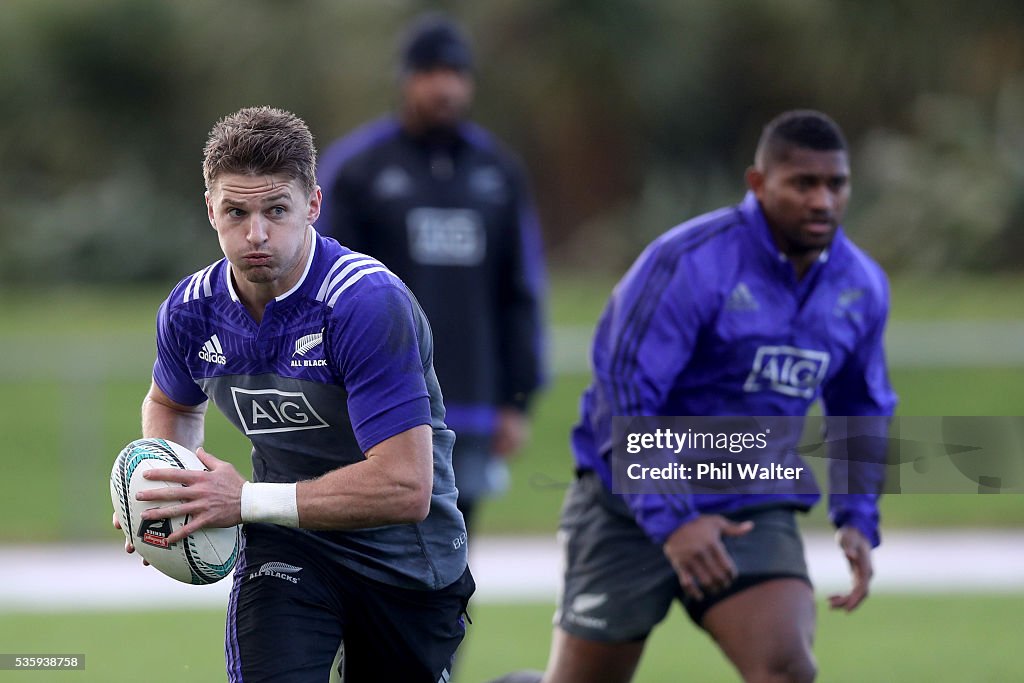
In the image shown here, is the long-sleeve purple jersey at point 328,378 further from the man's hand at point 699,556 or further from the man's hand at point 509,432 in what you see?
the man's hand at point 509,432

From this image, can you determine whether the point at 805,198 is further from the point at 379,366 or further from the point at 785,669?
the point at 379,366

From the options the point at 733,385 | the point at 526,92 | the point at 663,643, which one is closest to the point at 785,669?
the point at 733,385

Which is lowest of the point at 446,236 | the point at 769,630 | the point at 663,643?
the point at 663,643

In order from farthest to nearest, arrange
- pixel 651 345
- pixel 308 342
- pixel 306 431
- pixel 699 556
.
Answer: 1. pixel 651 345
2. pixel 699 556
3. pixel 306 431
4. pixel 308 342

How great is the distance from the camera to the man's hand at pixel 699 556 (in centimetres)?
507

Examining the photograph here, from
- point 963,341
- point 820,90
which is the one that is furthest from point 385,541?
point 820,90

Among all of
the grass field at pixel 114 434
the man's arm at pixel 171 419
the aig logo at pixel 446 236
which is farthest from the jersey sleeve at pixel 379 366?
the grass field at pixel 114 434

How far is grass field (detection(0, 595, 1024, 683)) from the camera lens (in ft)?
27.0

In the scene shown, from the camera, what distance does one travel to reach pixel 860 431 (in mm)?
5781

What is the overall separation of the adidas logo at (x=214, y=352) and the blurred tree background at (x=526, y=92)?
17395mm

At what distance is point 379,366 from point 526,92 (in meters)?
23.7

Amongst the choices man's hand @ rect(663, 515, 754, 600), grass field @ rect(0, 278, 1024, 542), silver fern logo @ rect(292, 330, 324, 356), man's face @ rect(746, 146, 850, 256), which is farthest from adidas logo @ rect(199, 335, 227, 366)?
grass field @ rect(0, 278, 1024, 542)

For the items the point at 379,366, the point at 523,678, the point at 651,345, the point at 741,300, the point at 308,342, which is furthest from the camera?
the point at 523,678

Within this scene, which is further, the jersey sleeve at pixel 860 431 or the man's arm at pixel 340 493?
the jersey sleeve at pixel 860 431
